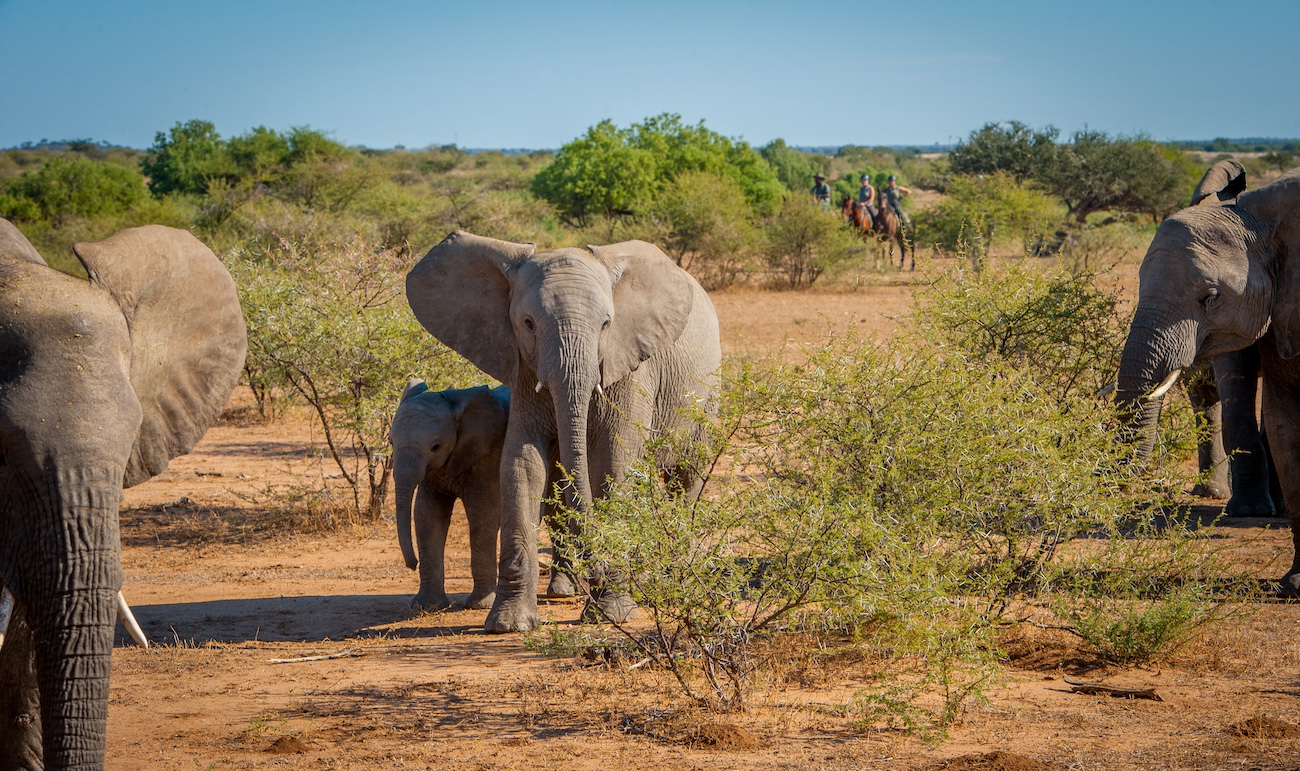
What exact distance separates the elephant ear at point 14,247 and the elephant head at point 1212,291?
5.40 metres

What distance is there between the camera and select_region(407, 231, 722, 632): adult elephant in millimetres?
6363

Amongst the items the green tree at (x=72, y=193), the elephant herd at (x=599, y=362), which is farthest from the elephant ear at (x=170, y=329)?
the green tree at (x=72, y=193)

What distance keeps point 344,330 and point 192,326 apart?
542 centimetres

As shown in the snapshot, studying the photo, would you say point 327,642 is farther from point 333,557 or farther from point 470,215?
point 470,215

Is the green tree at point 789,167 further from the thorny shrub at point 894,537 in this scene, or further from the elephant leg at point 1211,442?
the thorny shrub at point 894,537

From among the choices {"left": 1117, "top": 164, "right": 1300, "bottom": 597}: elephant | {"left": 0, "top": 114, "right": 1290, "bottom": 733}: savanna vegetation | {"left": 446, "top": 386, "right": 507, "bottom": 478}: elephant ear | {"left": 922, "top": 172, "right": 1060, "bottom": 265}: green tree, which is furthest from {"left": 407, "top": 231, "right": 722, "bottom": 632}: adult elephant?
{"left": 922, "top": 172, "right": 1060, "bottom": 265}: green tree

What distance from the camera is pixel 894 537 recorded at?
507cm

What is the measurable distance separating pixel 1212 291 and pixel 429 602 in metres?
4.68

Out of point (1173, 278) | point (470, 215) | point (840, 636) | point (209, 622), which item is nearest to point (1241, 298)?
point (1173, 278)

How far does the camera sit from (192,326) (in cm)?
402

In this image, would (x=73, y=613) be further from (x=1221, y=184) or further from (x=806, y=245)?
(x=806, y=245)

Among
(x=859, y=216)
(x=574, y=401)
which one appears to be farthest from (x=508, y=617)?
(x=859, y=216)

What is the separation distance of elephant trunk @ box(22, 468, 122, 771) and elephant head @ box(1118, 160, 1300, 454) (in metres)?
5.38

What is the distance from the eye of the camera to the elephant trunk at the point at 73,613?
312 cm
